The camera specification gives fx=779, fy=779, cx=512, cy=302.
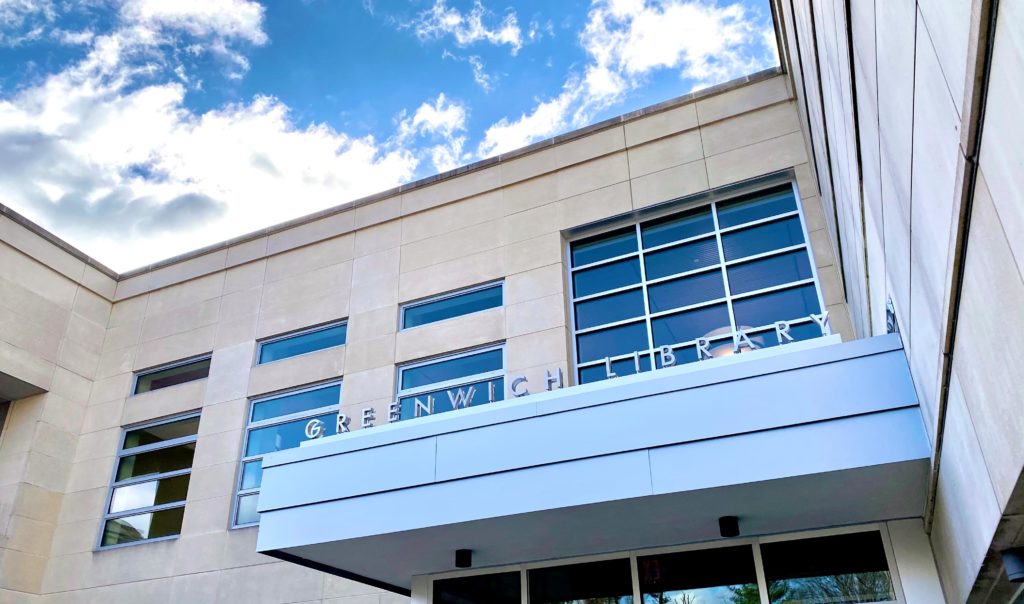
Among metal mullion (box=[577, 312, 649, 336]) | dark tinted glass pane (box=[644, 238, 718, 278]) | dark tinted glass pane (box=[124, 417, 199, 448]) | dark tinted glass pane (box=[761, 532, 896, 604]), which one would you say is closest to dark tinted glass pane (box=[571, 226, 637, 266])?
dark tinted glass pane (box=[644, 238, 718, 278])

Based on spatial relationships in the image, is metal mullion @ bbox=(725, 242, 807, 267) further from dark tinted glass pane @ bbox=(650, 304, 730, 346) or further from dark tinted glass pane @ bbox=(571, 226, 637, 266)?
dark tinted glass pane @ bbox=(571, 226, 637, 266)

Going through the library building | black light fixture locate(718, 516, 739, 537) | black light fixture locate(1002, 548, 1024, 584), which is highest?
the library building

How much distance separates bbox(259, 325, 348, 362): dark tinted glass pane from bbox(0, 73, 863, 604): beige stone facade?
25 centimetres

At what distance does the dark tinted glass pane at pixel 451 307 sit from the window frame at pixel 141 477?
4.72m

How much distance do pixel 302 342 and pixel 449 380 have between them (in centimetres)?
365

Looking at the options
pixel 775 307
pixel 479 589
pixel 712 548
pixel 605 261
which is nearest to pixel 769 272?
pixel 775 307

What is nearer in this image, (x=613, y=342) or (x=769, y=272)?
(x=769, y=272)

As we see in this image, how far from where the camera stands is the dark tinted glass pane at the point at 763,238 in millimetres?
12156

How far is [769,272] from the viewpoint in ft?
39.4

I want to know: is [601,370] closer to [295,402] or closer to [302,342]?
[295,402]

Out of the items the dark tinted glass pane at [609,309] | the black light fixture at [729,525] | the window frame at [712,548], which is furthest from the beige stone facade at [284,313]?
the black light fixture at [729,525]

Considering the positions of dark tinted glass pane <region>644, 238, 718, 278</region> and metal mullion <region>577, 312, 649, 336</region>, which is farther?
dark tinted glass pane <region>644, 238, 718, 278</region>

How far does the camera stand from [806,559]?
7680 mm

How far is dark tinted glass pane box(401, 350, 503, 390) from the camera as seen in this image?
515 inches
